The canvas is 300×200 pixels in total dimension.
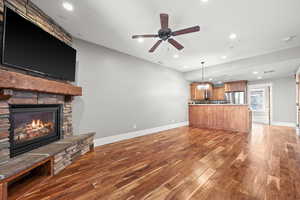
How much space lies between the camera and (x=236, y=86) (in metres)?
6.79

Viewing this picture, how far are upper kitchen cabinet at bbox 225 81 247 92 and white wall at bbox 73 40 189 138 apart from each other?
396cm

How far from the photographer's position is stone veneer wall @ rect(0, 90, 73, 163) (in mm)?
1506

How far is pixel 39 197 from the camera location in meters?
1.40

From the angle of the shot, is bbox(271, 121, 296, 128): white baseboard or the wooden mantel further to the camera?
bbox(271, 121, 296, 128): white baseboard

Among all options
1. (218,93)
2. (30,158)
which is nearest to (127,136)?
(30,158)

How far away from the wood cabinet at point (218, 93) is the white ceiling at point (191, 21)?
3786 mm

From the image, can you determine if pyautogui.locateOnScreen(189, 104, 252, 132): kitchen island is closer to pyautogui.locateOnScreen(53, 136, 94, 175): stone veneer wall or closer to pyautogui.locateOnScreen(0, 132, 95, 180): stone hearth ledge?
pyautogui.locateOnScreen(53, 136, 94, 175): stone veneer wall

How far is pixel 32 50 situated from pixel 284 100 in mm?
9575

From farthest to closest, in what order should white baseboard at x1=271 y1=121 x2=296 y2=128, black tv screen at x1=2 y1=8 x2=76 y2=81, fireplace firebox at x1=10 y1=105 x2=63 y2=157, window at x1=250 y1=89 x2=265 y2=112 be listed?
1. window at x1=250 y1=89 x2=265 y2=112
2. white baseboard at x1=271 y1=121 x2=296 y2=128
3. fireplace firebox at x1=10 y1=105 x2=63 y2=157
4. black tv screen at x1=2 y1=8 x2=76 y2=81

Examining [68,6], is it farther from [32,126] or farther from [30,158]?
[30,158]

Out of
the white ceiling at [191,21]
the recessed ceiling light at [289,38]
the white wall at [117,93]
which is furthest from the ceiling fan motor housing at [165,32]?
the recessed ceiling light at [289,38]

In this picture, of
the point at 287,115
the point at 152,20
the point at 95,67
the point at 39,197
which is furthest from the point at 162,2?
the point at 287,115

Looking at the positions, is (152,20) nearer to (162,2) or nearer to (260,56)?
(162,2)

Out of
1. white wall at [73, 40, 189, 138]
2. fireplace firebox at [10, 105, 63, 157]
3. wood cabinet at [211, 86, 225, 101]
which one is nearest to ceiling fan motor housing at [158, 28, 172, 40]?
white wall at [73, 40, 189, 138]
